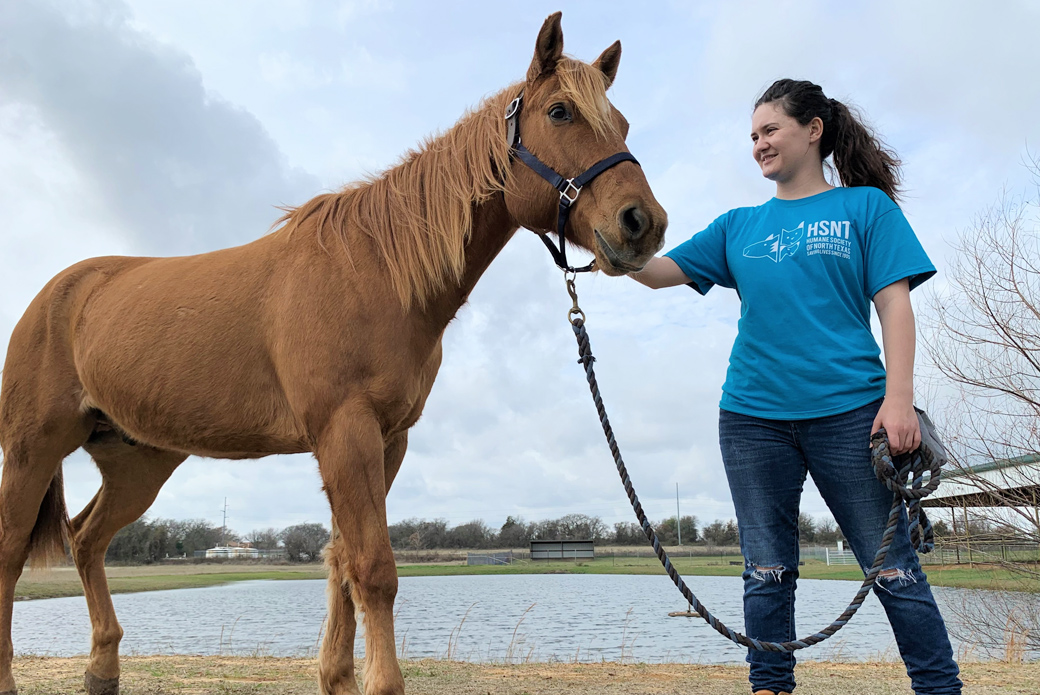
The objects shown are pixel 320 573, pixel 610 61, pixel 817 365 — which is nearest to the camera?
pixel 817 365

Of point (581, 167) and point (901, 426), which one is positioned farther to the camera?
point (581, 167)

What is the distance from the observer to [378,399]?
2.54 metres

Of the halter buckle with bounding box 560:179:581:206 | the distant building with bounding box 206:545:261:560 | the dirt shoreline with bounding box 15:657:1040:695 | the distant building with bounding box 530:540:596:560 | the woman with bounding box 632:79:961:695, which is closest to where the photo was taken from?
the woman with bounding box 632:79:961:695

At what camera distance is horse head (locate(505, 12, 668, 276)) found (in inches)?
92.5

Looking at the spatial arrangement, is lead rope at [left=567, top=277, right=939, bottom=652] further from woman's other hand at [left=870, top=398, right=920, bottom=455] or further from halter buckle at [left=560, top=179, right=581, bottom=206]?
halter buckle at [left=560, top=179, right=581, bottom=206]

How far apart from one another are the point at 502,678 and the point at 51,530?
3.08 metres

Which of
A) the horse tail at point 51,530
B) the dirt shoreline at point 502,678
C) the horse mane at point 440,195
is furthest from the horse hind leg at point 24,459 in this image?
the horse mane at point 440,195

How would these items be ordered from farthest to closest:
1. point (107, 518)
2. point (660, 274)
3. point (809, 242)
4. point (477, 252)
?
point (107, 518)
point (477, 252)
point (660, 274)
point (809, 242)

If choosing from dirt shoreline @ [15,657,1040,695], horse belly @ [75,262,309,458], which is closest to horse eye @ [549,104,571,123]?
horse belly @ [75,262,309,458]

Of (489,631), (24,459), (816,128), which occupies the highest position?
(816,128)

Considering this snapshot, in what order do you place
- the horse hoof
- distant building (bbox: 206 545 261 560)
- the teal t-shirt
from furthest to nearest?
distant building (bbox: 206 545 261 560) < the horse hoof < the teal t-shirt

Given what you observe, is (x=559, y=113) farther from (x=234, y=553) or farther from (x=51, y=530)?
(x=234, y=553)

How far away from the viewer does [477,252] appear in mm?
2838

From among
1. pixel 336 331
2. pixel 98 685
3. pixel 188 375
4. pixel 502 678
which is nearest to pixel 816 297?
pixel 336 331
